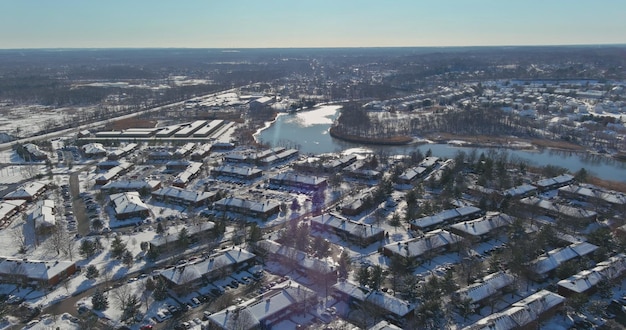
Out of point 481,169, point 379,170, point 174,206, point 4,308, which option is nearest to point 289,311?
point 4,308

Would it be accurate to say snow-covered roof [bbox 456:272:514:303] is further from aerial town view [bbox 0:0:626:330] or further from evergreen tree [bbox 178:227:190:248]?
evergreen tree [bbox 178:227:190:248]

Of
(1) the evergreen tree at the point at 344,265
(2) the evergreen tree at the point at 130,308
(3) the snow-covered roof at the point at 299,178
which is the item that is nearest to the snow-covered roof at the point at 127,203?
(3) the snow-covered roof at the point at 299,178

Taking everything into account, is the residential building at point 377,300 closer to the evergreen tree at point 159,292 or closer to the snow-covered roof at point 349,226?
the snow-covered roof at point 349,226

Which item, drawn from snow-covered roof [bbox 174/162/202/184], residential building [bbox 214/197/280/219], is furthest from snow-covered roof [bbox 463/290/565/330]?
snow-covered roof [bbox 174/162/202/184]

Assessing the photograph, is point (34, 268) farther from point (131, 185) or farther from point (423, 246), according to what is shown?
point (423, 246)

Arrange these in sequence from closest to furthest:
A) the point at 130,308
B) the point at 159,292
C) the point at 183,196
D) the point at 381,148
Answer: the point at 130,308 → the point at 159,292 → the point at 183,196 → the point at 381,148

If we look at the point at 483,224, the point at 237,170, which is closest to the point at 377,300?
the point at 483,224
